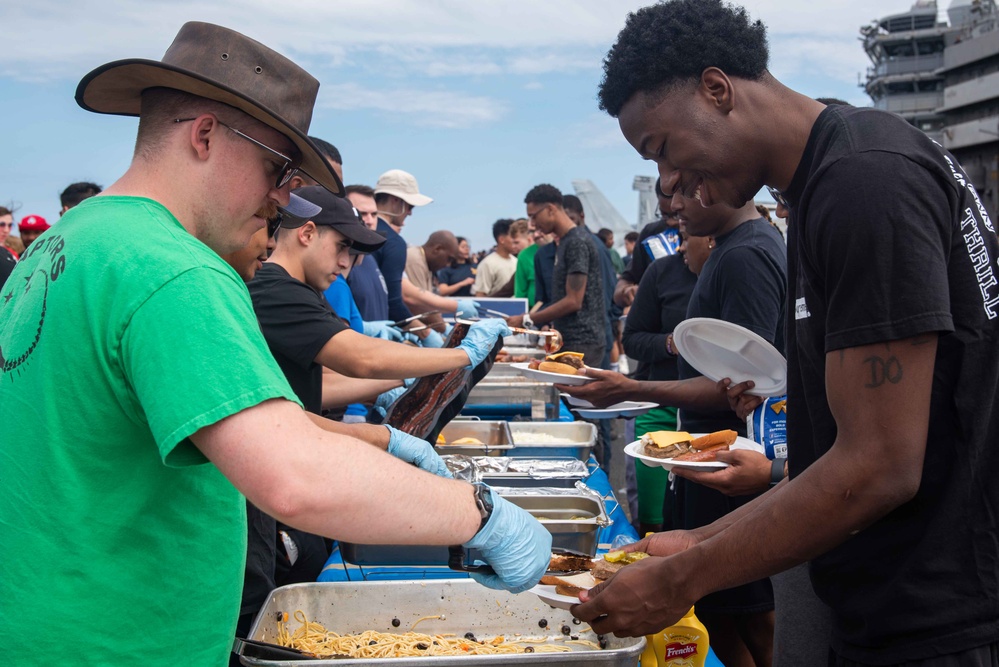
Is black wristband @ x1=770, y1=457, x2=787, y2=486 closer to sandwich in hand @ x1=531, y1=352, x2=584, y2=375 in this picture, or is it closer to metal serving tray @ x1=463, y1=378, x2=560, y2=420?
sandwich in hand @ x1=531, y1=352, x2=584, y2=375

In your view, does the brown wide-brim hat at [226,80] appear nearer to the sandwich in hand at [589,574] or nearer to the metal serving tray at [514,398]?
the sandwich in hand at [589,574]

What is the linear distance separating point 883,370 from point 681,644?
973 mm

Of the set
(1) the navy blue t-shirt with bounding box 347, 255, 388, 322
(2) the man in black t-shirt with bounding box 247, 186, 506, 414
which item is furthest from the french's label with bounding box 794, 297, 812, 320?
(1) the navy blue t-shirt with bounding box 347, 255, 388, 322

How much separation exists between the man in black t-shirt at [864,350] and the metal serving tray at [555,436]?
2.08 meters

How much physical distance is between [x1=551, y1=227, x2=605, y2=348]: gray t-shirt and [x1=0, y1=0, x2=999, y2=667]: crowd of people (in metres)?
4.66

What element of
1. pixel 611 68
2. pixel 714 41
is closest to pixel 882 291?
pixel 714 41

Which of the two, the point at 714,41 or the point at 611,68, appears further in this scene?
the point at 611,68

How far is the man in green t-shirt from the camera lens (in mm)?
1009

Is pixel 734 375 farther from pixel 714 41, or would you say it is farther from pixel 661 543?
pixel 714 41

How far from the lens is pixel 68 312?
3.55ft

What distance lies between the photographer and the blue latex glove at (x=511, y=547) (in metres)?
1.32

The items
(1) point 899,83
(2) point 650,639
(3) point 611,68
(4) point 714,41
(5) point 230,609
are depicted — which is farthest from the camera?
(1) point 899,83

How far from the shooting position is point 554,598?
177cm

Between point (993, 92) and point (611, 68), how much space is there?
6140 centimetres
